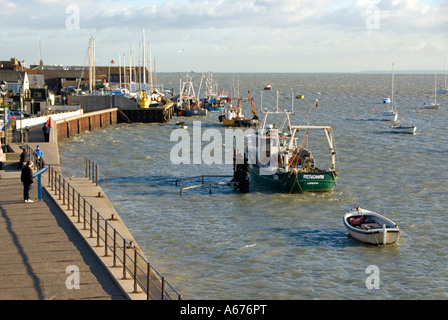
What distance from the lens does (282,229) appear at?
30.8 metres

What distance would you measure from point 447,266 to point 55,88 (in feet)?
389

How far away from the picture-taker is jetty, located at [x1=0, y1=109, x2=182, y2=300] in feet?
52.6

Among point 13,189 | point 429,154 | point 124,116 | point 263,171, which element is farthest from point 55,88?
point 13,189

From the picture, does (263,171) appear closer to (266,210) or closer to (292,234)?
(266,210)

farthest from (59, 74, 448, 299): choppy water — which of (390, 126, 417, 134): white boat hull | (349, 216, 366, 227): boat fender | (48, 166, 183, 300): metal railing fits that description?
(390, 126, 417, 134): white boat hull

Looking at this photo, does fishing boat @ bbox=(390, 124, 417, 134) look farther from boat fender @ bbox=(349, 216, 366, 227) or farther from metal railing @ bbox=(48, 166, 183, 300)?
metal railing @ bbox=(48, 166, 183, 300)

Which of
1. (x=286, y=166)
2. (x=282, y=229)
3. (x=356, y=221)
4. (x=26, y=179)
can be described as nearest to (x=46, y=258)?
(x=26, y=179)

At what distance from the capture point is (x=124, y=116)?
3509 inches

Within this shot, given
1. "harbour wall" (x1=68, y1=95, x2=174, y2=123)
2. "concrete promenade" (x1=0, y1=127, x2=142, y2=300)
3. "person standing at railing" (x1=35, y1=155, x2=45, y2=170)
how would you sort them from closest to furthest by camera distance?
"concrete promenade" (x1=0, y1=127, x2=142, y2=300), "person standing at railing" (x1=35, y1=155, x2=45, y2=170), "harbour wall" (x1=68, y1=95, x2=174, y2=123)

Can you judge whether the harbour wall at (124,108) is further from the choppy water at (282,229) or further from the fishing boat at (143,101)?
the choppy water at (282,229)

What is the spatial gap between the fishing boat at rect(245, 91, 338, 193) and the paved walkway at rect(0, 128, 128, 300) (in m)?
16.5

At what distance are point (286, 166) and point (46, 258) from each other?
22.2 meters

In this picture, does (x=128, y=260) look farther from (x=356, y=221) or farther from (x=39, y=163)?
(x=39, y=163)

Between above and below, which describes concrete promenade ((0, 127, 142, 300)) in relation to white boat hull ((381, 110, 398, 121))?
above
